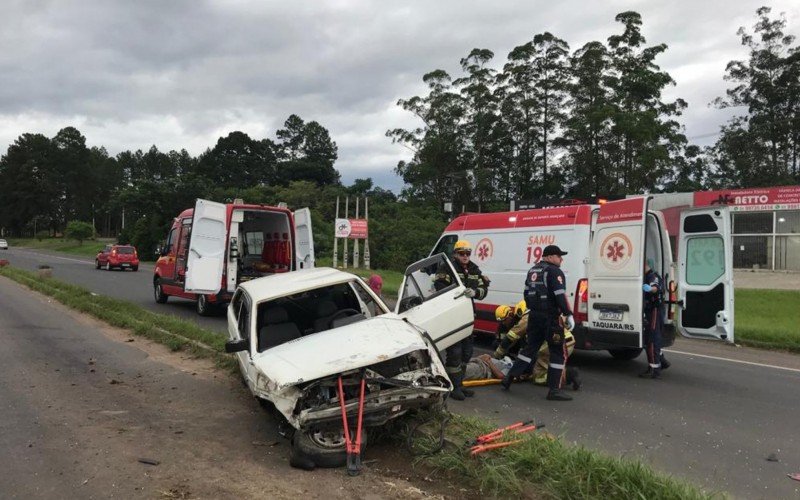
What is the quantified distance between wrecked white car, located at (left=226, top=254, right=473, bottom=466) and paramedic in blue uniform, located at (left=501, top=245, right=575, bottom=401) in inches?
30.4

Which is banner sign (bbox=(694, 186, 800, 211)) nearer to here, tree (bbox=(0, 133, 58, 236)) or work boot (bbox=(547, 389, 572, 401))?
work boot (bbox=(547, 389, 572, 401))

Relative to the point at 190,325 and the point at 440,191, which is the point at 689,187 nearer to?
the point at 440,191

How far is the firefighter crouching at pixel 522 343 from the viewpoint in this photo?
22.8ft

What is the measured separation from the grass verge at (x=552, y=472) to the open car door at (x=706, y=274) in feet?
15.7

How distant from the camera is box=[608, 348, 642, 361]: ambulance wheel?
8758 millimetres

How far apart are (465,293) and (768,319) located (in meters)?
11.5

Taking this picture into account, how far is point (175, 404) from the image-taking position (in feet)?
20.0

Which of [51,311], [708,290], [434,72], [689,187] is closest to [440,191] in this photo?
[434,72]

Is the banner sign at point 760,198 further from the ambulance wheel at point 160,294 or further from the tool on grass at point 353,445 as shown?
the tool on grass at point 353,445

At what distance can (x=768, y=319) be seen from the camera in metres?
14.3

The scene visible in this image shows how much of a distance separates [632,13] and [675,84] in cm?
528

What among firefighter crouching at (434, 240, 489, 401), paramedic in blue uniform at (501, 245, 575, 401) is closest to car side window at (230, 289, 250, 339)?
firefighter crouching at (434, 240, 489, 401)

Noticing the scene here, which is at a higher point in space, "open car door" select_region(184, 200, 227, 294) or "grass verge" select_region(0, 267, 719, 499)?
"open car door" select_region(184, 200, 227, 294)

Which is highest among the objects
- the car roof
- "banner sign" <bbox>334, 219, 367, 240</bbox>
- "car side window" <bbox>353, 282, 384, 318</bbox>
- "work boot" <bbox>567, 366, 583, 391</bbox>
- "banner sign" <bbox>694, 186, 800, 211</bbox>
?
"banner sign" <bbox>694, 186, 800, 211</bbox>
